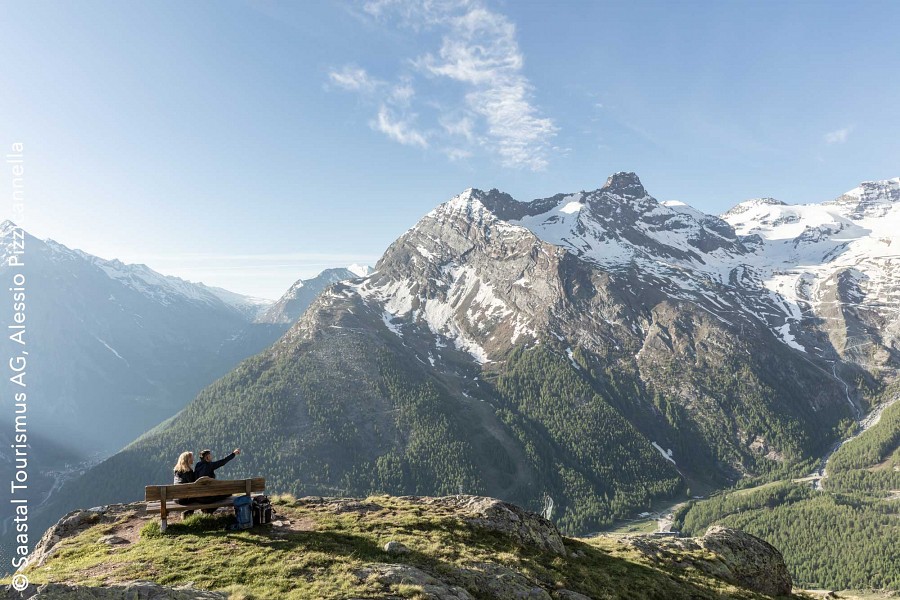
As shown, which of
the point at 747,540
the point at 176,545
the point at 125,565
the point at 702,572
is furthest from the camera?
the point at 747,540

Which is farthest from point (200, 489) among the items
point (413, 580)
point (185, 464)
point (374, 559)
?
point (413, 580)

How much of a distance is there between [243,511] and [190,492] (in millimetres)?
2603

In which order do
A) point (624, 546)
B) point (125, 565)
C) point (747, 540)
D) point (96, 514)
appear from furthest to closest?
point (747, 540)
point (624, 546)
point (96, 514)
point (125, 565)

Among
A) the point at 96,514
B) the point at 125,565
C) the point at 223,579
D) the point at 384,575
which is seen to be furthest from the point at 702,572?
the point at 96,514

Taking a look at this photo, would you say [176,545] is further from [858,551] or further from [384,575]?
[858,551]

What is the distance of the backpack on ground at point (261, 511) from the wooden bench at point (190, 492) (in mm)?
607

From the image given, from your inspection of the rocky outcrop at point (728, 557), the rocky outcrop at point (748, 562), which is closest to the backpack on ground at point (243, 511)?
the rocky outcrop at point (728, 557)

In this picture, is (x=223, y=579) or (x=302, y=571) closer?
(x=223, y=579)

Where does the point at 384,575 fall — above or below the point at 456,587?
above

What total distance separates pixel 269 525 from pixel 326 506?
6104 mm

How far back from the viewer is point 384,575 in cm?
1655

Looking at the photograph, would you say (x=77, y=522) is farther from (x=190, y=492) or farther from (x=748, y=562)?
(x=748, y=562)

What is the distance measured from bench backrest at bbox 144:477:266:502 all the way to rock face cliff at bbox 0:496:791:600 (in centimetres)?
126

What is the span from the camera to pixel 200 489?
67.7 ft
